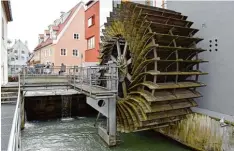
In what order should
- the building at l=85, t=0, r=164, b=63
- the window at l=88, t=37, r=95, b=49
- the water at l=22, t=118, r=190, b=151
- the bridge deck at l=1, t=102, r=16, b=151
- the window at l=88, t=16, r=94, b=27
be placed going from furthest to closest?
the window at l=88, t=16, r=94, b=27 → the window at l=88, t=37, r=95, b=49 → the building at l=85, t=0, r=164, b=63 → the water at l=22, t=118, r=190, b=151 → the bridge deck at l=1, t=102, r=16, b=151

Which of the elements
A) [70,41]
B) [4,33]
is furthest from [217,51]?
[70,41]

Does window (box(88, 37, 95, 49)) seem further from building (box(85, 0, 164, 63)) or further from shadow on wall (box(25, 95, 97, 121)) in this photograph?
shadow on wall (box(25, 95, 97, 121))

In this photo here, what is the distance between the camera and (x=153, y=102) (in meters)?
5.95

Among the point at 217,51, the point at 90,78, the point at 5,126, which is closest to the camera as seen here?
the point at 5,126

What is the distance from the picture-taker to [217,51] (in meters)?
6.16

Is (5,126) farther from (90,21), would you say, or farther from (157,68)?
(90,21)

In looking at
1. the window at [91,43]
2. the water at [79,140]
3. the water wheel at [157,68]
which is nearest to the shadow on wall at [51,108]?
the water at [79,140]

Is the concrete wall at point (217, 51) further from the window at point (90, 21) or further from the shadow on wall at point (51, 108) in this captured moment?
the window at point (90, 21)

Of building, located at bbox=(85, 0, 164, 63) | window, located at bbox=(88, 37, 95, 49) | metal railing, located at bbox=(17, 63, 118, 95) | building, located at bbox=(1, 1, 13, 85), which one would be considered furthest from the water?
window, located at bbox=(88, 37, 95, 49)

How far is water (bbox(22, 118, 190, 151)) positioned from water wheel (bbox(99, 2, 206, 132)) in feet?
2.37

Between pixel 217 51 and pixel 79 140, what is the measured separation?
16.4ft

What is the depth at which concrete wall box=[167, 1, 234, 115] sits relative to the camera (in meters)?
5.68

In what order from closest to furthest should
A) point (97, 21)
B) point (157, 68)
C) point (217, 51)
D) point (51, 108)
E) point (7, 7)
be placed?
point (217, 51) < point (157, 68) < point (7, 7) < point (51, 108) < point (97, 21)

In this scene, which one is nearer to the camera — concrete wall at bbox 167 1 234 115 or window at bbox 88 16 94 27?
concrete wall at bbox 167 1 234 115
